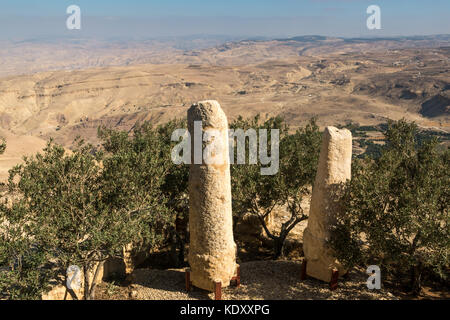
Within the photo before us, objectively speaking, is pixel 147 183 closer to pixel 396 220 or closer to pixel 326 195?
pixel 326 195

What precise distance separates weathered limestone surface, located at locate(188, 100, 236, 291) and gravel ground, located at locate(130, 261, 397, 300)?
2.86 ft

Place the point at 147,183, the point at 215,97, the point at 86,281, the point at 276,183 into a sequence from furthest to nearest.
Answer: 1. the point at 215,97
2. the point at 276,183
3. the point at 147,183
4. the point at 86,281

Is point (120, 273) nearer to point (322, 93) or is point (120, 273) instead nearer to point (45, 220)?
point (45, 220)

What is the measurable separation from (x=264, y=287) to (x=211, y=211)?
4629mm

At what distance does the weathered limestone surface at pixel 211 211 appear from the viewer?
12.7 meters

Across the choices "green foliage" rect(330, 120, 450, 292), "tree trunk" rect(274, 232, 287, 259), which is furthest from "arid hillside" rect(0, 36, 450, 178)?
"green foliage" rect(330, 120, 450, 292)

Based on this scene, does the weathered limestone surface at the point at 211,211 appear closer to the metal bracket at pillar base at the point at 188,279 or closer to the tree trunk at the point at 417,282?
the metal bracket at pillar base at the point at 188,279

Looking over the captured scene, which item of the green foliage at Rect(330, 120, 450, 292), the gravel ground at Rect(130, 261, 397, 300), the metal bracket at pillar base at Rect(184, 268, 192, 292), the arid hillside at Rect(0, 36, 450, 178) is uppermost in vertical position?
the arid hillside at Rect(0, 36, 450, 178)

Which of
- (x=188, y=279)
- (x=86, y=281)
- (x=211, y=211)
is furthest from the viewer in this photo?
(x=188, y=279)

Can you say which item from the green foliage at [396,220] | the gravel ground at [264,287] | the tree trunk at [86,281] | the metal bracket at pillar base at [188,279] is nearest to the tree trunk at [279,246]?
the gravel ground at [264,287]

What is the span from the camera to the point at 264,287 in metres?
14.7

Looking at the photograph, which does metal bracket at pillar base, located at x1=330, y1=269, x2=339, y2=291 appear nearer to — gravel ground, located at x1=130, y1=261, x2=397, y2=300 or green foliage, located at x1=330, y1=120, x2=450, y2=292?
gravel ground, located at x1=130, y1=261, x2=397, y2=300

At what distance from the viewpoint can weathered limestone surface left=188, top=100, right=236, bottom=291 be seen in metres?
12.7

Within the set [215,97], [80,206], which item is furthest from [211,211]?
[215,97]
